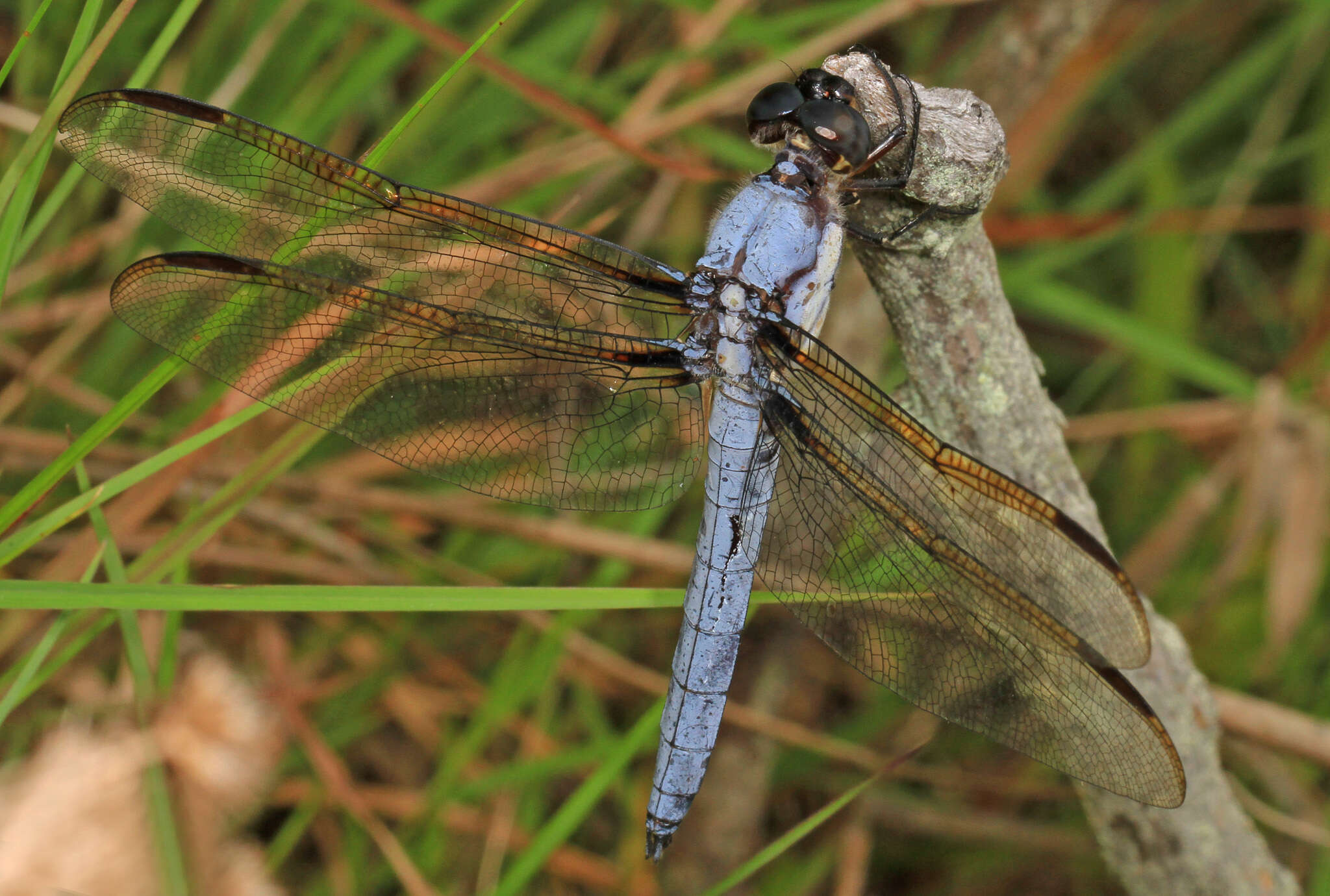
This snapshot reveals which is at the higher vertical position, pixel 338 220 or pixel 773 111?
pixel 773 111

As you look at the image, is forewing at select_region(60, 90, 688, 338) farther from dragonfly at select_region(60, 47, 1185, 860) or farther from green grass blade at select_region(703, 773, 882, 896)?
green grass blade at select_region(703, 773, 882, 896)

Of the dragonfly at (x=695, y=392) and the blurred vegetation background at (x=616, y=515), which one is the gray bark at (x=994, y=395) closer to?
the dragonfly at (x=695, y=392)

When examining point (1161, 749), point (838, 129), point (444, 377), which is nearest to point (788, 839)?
point (1161, 749)

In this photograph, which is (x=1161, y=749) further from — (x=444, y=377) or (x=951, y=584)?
(x=444, y=377)

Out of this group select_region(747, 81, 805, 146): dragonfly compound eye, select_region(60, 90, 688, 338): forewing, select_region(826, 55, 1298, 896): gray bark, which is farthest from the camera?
select_region(747, 81, 805, 146): dragonfly compound eye

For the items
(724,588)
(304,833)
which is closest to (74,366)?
(304,833)

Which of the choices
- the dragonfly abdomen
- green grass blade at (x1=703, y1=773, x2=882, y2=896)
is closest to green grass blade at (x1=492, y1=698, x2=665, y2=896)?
the dragonfly abdomen
